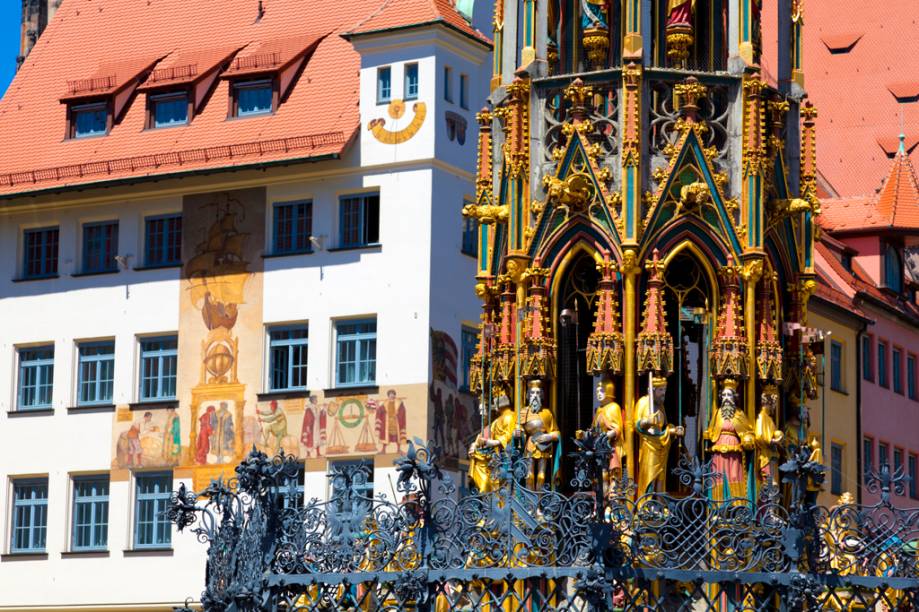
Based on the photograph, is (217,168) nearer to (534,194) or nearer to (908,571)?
(534,194)

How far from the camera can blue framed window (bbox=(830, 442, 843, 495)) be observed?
52375 mm

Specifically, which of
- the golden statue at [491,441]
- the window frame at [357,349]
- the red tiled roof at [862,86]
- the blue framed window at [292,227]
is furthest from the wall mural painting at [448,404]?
the golden statue at [491,441]

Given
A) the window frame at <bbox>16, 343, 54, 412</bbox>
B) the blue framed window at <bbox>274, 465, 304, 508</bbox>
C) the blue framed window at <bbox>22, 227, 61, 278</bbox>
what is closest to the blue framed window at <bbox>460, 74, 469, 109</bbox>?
the blue framed window at <bbox>22, 227, 61, 278</bbox>

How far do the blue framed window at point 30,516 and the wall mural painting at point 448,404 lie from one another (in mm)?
9357

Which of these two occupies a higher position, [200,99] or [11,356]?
[200,99]

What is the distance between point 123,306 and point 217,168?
367 cm

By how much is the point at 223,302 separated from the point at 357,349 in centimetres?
333

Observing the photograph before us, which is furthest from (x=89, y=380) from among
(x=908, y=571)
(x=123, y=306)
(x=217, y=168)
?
(x=908, y=571)

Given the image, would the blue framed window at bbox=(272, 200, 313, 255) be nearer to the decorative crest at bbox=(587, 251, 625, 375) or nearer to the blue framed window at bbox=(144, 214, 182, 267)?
the blue framed window at bbox=(144, 214, 182, 267)

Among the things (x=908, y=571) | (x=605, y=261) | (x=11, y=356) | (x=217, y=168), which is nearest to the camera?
(x=908, y=571)

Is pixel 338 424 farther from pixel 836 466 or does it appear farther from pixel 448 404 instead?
pixel 836 466

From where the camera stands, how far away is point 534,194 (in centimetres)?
2159

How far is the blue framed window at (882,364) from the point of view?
5647cm

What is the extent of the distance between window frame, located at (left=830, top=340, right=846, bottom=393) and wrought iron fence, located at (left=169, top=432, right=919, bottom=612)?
33782 mm
